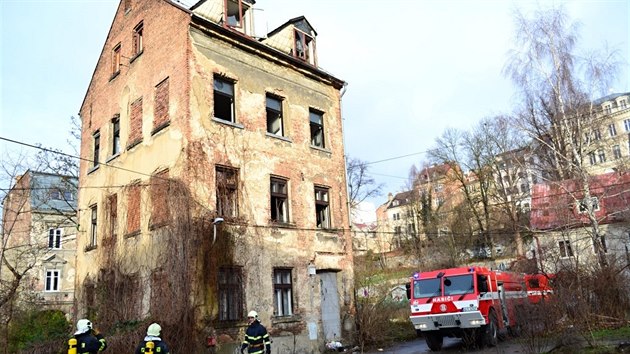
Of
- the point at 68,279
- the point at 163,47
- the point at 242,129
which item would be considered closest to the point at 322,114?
the point at 242,129

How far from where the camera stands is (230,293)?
15336 mm

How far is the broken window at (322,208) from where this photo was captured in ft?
64.5

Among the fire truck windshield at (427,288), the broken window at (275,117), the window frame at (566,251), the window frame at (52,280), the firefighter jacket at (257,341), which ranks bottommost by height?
the firefighter jacket at (257,341)

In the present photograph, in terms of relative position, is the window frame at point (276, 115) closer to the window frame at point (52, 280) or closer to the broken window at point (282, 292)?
the broken window at point (282, 292)

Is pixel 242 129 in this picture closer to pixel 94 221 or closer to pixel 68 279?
pixel 94 221

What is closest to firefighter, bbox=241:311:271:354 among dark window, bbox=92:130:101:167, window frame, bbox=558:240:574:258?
dark window, bbox=92:130:101:167

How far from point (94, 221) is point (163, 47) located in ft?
26.0

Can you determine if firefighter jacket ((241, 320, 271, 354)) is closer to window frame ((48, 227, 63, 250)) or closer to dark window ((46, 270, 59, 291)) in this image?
window frame ((48, 227, 63, 250))

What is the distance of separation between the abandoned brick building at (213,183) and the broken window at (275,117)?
0.16 feet

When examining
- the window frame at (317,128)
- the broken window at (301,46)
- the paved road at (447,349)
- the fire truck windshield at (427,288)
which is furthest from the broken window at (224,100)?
the paved road at (447,349)

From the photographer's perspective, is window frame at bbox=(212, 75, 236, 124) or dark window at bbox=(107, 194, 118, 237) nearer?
window frame at bbox=(212, 75, 236, 124)

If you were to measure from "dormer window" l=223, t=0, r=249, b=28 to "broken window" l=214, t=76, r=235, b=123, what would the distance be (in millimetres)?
2951

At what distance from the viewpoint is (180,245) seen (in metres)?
14.3

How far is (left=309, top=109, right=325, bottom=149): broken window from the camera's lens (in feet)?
67.7
